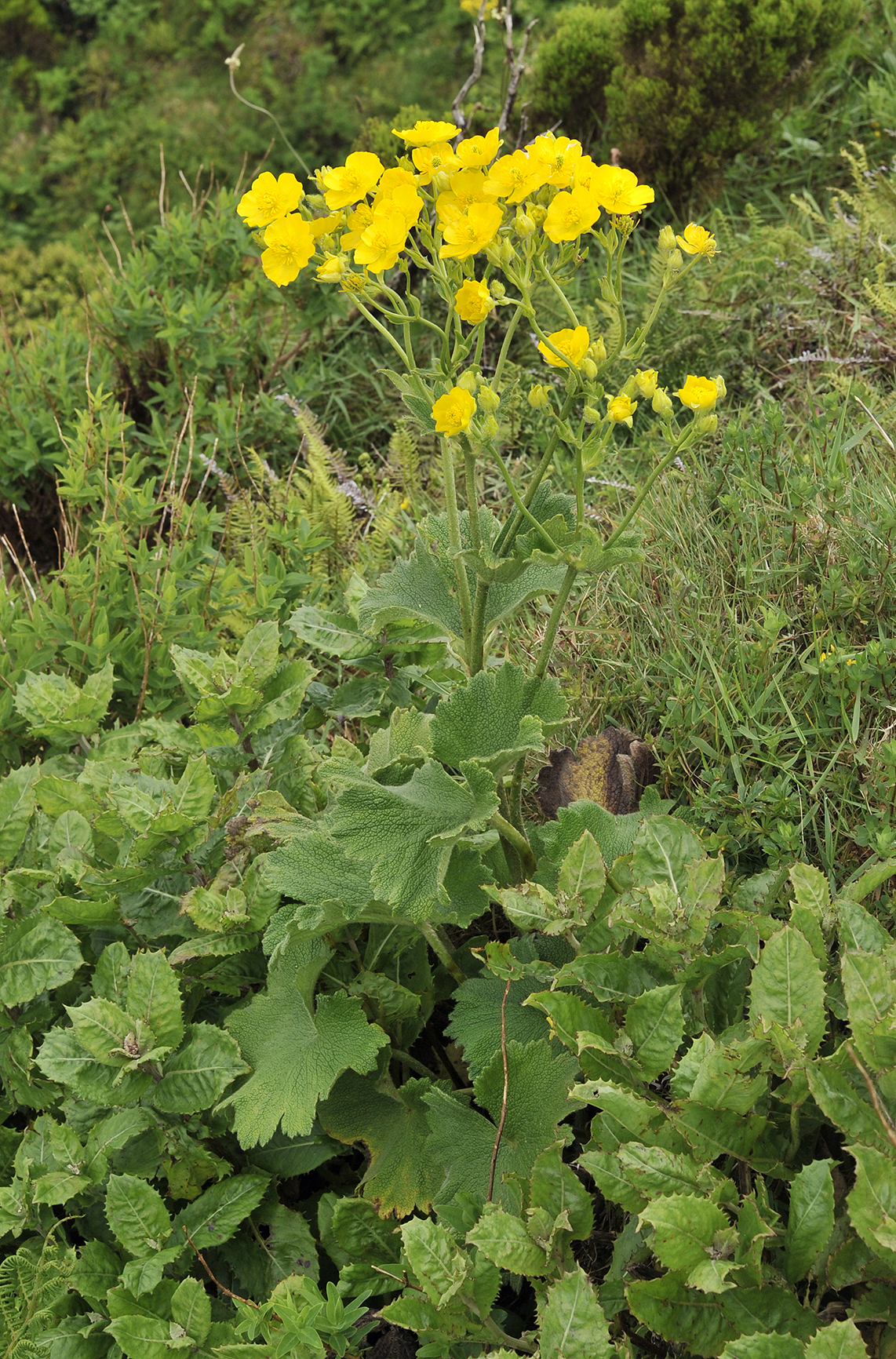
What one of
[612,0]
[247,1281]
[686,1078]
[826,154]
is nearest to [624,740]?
[686,1078]

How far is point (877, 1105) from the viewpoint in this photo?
1.19 metres

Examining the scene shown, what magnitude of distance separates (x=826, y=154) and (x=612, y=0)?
213cm

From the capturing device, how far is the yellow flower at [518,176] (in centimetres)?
136

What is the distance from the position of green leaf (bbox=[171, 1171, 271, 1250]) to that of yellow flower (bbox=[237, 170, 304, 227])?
1.38m

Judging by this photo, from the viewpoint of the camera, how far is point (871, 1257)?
46.1 inches

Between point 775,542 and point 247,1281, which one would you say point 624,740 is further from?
point 247,1281

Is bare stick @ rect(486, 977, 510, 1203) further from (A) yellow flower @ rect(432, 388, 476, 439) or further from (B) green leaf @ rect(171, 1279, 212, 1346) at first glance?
(A) yellow flower @ rect(432, 388, 476, 439)

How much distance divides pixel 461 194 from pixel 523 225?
0.11 metres

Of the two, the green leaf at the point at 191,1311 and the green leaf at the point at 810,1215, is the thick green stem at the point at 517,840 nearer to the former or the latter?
the green leaf at the point at 810,1215

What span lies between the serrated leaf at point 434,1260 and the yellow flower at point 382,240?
1.18 meters

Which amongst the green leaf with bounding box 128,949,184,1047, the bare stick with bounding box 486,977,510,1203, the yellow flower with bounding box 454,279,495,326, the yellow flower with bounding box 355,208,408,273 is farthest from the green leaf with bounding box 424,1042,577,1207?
the yellow flower with bounding box 355,208,408,273

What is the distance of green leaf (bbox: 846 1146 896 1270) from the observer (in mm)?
1093

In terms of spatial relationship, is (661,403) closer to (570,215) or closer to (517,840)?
(570,215)

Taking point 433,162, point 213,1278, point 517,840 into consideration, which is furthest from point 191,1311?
point 433,162
